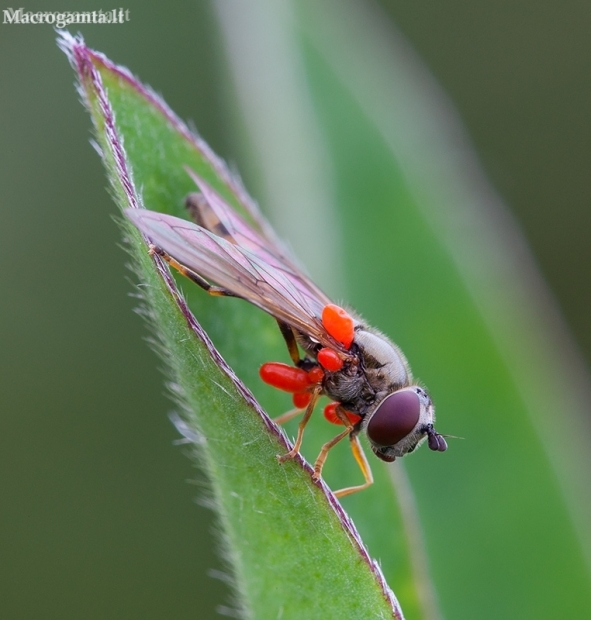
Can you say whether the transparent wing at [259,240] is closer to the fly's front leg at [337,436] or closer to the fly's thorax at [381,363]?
the fly's thorax at [381,363]

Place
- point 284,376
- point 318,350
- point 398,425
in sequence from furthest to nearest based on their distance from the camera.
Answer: point 318,350 < point 284,376 < point 398,425

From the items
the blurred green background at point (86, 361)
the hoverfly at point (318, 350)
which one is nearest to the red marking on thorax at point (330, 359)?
the hoverfly at point (318, 350)

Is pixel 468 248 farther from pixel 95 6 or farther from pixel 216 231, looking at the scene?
pixel 95 6

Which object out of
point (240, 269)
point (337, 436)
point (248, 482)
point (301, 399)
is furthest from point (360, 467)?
point (248, 482)

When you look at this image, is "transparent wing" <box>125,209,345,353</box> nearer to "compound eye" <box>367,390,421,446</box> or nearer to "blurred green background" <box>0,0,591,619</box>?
"compound eye" <box>367,390,421,446</box>

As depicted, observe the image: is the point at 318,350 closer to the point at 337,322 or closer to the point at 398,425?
the point at 337,322

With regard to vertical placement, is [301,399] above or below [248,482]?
below

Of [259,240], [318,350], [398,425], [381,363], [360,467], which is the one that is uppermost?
[259,240]
